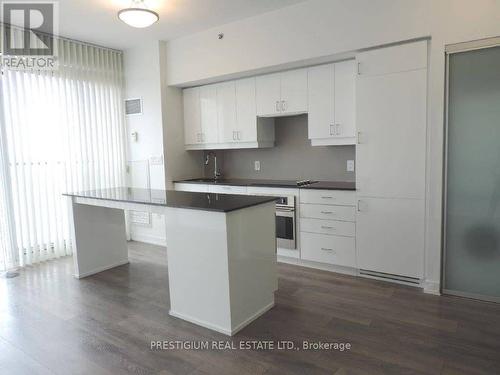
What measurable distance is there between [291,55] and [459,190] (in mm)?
2089

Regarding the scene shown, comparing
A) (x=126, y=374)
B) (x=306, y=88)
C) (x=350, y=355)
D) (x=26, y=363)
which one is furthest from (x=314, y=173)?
(x=26, y=363)

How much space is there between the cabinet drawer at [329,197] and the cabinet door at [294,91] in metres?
0.94

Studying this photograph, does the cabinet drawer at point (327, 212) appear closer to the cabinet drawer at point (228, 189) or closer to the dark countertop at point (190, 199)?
the cabinet drawer at point (228, 189)

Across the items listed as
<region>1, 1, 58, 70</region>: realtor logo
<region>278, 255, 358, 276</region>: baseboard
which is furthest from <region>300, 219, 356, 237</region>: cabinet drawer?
<region>1, 1, 58, 70</region>: realtor logo

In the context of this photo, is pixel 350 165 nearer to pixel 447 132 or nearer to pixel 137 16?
pixel 447 132

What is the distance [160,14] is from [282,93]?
5.22ft

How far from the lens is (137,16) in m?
3.02

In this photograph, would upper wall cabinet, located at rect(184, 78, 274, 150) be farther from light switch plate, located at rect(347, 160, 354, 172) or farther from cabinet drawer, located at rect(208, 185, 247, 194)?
light switch plate, located at rect(347, 160, 354, 172)

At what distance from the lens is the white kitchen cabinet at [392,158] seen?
10.1 feet

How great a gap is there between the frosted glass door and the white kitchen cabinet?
229 millimetres

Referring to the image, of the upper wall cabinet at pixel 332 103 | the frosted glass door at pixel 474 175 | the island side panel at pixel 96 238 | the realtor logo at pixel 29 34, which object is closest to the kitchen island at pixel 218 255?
the island side panel at pixel 96 238

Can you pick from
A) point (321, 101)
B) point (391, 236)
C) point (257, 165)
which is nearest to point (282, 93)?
point (321, 101)

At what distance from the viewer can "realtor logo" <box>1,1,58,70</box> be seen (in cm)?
356

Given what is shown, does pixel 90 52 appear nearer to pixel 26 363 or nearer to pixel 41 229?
pixel 41 229
